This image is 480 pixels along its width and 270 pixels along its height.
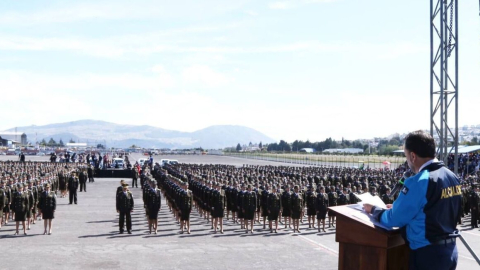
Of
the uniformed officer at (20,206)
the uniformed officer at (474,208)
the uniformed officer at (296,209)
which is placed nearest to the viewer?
the uniformed officer at (20,206)

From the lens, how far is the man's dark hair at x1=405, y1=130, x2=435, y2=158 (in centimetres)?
314

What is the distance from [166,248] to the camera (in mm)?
12289

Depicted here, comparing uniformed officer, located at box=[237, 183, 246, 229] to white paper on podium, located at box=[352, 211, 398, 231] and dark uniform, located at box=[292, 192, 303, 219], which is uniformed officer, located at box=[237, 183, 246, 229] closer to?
dark uniform, located at box=[292, 192, 303, 219]

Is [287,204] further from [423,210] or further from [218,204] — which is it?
[423,210]

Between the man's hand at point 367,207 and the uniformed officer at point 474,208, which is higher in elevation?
the man's hand at point 367,207

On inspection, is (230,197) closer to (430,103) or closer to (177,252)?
(177,252)

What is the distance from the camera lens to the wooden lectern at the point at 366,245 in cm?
299

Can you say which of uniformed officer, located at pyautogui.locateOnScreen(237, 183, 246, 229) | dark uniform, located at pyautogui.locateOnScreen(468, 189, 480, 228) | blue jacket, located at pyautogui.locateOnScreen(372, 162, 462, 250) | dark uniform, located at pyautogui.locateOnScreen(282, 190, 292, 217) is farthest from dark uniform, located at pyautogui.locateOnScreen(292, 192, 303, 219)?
blue jacket, located at pyautogui.locateOnScreen(372, 162, 462, 250)

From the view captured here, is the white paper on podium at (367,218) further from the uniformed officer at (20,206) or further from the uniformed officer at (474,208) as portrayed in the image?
the uniformed officer at (474,208)

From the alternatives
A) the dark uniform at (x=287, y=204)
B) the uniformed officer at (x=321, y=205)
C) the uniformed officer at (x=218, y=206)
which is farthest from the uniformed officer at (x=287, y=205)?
the uniformed officer at (x=218, y=206)

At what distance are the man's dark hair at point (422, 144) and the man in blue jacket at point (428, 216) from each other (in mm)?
75

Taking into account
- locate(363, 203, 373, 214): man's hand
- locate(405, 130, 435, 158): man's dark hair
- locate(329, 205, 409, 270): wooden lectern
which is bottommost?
locate(329, 205, 409, 270): wooden lectern

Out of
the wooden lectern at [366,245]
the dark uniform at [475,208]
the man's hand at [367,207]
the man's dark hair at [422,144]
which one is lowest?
the dark uniform at [475,208]

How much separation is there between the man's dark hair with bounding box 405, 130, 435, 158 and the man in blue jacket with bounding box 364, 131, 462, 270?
0.08 m
